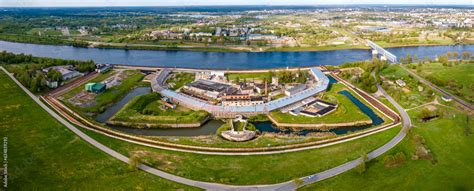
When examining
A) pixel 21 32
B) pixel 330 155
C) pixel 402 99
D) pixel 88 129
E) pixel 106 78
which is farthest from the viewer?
pixel 21 32

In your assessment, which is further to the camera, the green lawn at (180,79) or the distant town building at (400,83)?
the green lawn at (180,79)

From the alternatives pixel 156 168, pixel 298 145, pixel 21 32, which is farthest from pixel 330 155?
pixel 21 32

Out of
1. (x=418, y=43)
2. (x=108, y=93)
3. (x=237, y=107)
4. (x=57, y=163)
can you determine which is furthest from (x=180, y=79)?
(x=418, y=43)

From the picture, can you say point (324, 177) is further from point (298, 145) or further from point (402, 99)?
point (402, 99)

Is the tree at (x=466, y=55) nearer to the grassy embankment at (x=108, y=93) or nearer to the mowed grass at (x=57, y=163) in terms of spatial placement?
the grassy embankment at (x=108, y=93)

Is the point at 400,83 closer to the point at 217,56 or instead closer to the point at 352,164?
the point at 352,164

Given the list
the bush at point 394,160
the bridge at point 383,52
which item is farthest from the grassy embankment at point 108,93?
the bridge at point 383,52
